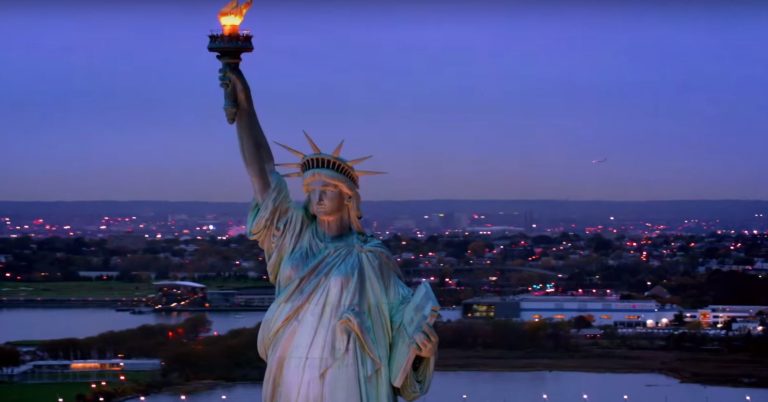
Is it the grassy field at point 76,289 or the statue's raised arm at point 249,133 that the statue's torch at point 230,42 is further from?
the grassy field at point 76,289

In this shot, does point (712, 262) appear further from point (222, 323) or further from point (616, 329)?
point (222, 323)

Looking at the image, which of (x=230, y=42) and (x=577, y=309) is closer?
(x=230, y=42)

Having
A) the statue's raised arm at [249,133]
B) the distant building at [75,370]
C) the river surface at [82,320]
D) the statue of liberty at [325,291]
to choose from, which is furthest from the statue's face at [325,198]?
the river surface at [82,320]

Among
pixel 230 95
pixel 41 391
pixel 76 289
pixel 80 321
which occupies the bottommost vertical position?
pixel 41 391

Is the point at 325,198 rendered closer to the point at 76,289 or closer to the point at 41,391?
the point at 41,391

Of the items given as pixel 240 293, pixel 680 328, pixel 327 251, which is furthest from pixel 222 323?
pixel 327 251

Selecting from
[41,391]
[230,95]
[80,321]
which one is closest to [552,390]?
[41,391]

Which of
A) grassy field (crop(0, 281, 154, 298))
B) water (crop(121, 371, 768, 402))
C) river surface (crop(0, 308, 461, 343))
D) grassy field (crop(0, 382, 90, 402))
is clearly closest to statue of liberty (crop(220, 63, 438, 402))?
water (crop(121, 371, 768, 402))
